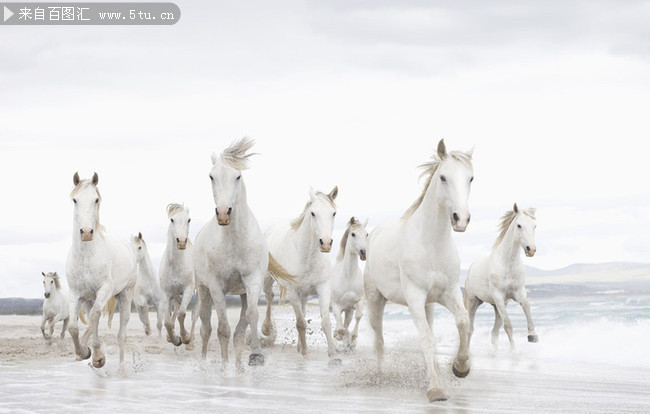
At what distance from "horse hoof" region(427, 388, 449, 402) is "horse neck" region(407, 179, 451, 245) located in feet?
4.70

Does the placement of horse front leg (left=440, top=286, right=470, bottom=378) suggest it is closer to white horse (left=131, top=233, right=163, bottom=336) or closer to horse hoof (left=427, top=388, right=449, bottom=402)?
horse hoof (left=427, top=388, right=449, bottom=402)

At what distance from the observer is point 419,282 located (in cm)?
838

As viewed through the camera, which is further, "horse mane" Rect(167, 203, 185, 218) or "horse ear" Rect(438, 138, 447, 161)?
"horse mane" Rect(167, 203, 185, 218)

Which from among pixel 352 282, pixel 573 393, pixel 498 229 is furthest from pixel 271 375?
pixel 498 229

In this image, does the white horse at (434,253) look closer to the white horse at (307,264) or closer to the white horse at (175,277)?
the white horse at (307,264)

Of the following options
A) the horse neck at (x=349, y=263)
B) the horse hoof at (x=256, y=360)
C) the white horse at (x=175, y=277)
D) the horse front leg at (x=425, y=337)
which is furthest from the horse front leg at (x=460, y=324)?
the horse neck at (x=349, y=263)

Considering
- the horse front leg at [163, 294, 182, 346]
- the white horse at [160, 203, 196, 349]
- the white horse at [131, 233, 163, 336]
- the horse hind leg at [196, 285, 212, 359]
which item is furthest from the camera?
the white horse at [131, 233, 163, 336]

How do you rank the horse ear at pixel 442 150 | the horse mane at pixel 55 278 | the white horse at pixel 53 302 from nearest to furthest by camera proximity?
1. the horse ear at pixel 442 150
2. the white horse at pixel 53 302
3. the horse mane at pixel 55 278

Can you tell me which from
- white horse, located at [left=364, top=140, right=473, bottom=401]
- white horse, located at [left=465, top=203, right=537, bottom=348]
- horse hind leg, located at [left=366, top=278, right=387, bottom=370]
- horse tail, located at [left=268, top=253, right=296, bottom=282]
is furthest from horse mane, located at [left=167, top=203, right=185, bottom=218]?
white horse, located at [left=465, top=203, right=537, bottom=348]

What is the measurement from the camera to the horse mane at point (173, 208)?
13.3 metres

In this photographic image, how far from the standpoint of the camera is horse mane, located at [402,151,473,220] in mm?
8141

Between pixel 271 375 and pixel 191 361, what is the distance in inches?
Answer: 103

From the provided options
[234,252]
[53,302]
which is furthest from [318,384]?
[53,302]

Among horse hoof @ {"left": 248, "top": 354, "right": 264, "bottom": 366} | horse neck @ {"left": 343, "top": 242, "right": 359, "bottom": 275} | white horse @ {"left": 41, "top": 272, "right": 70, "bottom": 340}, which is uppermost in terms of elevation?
horse neck @ {"left": 343, "top": 242, "right": 359, "bottom": 275}
